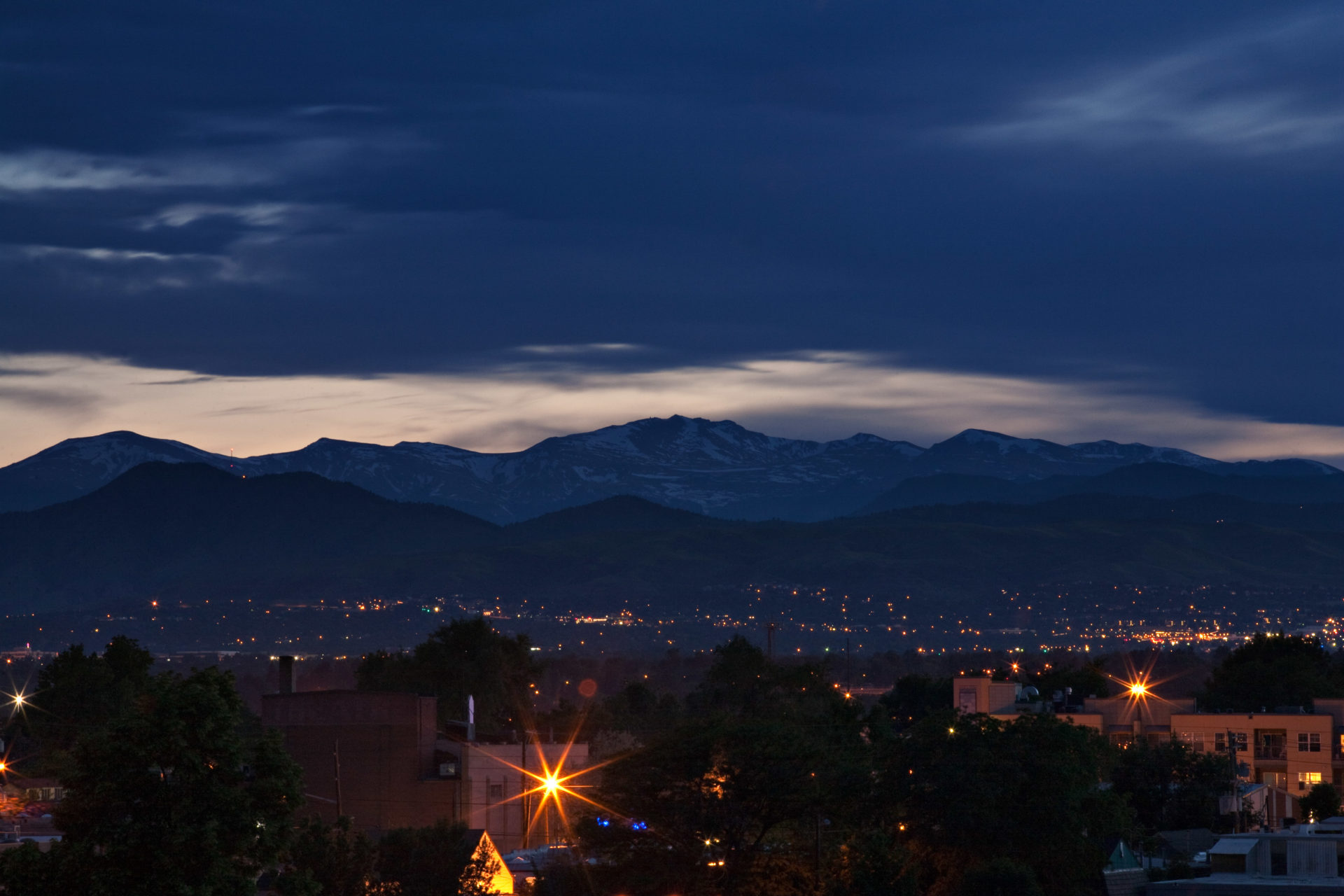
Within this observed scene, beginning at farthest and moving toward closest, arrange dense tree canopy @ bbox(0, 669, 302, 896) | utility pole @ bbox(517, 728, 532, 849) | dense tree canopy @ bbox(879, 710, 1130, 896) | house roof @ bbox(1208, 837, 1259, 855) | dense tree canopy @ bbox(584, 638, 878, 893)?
1. utility pole @ bbox(517, 728, 532, 849)
2. dense tree canopy @ bbox(879, 710, 1130, 896)
3. house roof @ bbox(1208, 837, 1259, 855)
4. dense tree canopy @ bbox(584, 638, 878, 893)
5. dense tree canopy @ bbox(0, 669, 302, 896)

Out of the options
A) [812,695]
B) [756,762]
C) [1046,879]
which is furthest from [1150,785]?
[812,695]

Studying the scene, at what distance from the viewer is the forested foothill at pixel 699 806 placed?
40344 millimetres

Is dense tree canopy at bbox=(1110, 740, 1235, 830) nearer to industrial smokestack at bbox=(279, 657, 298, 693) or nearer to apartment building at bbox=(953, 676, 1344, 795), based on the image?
apartment building at bbox=(953, 676, 1344, 795)

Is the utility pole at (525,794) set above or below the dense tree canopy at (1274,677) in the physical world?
below

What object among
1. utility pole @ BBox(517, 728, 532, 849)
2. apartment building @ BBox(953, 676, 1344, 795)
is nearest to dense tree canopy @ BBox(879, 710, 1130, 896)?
utility pole @ BBox(517, 728, 532, 849)

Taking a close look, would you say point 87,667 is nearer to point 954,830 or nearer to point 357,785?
point 357,785

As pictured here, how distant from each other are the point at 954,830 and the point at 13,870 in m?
39.6

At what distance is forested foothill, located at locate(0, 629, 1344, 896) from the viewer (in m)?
40.3

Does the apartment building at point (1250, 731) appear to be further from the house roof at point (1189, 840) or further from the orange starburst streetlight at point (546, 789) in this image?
the orange starburst streetlight at point (546, 789)

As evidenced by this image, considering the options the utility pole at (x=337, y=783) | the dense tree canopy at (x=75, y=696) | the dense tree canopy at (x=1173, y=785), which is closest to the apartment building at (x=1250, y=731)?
the dense tree canopy at (x=1173, y=785)

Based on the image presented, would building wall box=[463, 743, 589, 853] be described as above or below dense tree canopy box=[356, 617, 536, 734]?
below

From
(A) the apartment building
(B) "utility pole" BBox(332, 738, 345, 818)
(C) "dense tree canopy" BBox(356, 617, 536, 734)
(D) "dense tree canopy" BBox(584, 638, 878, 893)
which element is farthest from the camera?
(C) "dense tree canopy" BBox(356, 617, 536, 734)

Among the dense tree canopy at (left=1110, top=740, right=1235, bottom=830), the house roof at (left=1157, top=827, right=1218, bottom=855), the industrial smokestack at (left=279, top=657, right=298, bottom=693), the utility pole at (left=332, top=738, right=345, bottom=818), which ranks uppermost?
the industrial smokestack at (left=279, top=657, right=298, bottom=693)

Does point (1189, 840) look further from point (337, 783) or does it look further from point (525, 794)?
point (337, 783)
